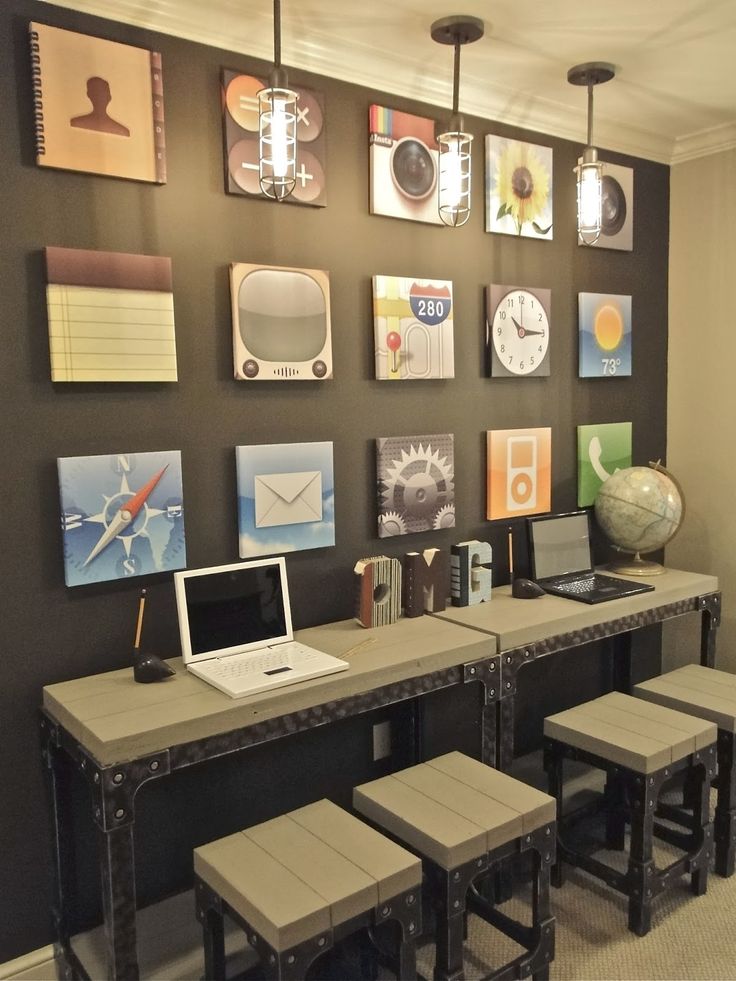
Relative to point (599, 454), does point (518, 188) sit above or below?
above

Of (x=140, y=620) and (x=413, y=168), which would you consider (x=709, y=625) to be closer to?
A: (x=413, y=168)

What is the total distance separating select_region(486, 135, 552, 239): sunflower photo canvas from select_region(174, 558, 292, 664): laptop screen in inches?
57.9

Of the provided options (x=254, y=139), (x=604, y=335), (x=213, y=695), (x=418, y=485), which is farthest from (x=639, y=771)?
(x=254, y=139)

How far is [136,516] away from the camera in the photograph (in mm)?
2088

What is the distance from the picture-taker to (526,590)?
269 cm

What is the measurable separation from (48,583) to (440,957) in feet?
4.18

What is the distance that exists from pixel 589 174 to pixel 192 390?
1.43 meters

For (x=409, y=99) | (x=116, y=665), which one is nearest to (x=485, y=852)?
(x=116, y=665)

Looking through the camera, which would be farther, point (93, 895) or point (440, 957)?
point (93, 895)

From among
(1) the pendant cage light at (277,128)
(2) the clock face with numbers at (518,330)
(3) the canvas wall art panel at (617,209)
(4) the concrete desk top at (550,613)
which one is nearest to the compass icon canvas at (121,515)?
(1) the pendant cage light at (277,128)

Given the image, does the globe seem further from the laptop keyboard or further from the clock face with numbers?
the laptop keyboard

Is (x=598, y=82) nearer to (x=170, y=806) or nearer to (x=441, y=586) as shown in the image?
(x=441, y=586)

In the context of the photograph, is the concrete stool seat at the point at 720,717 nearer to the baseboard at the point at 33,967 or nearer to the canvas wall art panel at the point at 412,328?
the canvas wall art panel at the point at 412,328

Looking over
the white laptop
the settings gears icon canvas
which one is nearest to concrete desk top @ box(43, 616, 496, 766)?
the white laptop
